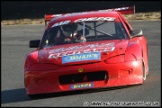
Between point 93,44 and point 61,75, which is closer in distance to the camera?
point 61,75

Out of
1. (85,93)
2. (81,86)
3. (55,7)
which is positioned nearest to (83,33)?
(85,93)

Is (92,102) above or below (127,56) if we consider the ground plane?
below

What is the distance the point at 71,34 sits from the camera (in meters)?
9.59

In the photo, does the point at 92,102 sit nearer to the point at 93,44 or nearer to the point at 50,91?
the point at 50,91

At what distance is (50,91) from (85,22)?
2.08 metres

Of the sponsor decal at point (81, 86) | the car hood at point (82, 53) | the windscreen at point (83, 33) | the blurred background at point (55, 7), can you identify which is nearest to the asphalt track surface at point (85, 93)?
the sponsor decal at point (81, 86)

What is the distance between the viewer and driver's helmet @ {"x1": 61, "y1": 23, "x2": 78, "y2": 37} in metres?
9.60

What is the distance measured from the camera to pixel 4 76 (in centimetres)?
1167

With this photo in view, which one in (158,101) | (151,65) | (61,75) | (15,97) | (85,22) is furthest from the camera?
(151,65)

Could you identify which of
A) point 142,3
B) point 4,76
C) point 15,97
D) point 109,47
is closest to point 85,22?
point 109,47

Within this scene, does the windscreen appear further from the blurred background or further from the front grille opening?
the blurred background

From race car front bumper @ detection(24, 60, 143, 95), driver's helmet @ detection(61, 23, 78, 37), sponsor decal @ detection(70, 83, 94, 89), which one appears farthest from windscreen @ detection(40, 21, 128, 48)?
sponsor decal @ detection(70, 83, 94, 89)

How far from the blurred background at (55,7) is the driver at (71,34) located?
65.3 feet

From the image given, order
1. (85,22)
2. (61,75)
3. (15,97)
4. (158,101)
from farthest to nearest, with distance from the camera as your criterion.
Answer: (85,22), (15,97), (61,75), (158,101)
